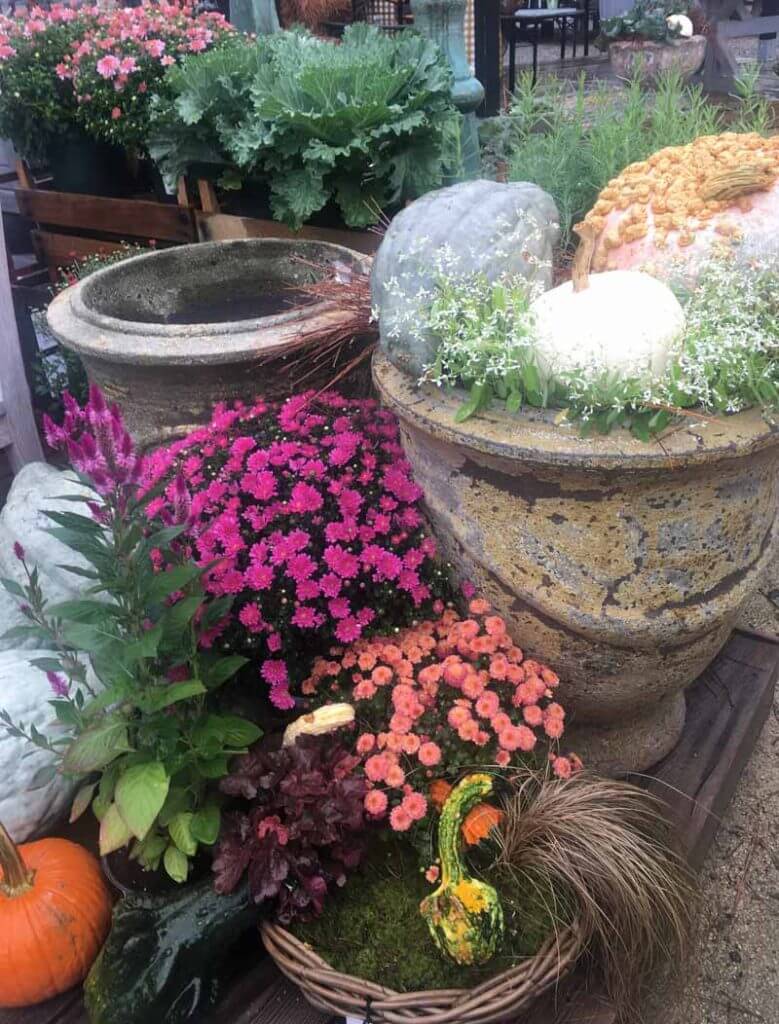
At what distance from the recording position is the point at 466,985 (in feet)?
4.75

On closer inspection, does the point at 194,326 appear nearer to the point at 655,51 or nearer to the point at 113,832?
the point at 113,832

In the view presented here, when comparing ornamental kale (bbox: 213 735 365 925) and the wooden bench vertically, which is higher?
the wooden bench

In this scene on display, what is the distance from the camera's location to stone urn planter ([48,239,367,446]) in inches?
86.0

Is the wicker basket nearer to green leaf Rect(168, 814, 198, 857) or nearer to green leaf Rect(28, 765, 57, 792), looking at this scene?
green leaf Rect(168, 814, 198, 857)

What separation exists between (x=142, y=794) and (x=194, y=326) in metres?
1.24

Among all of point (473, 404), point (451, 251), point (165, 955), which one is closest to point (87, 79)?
point (451, 251)

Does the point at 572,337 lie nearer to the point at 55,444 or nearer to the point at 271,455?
the point at 271,455

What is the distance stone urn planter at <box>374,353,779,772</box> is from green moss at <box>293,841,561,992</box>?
50 centimetres

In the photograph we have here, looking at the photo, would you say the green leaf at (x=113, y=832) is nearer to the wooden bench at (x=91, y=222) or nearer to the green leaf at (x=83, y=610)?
the green leaf at (x=83, y=610)

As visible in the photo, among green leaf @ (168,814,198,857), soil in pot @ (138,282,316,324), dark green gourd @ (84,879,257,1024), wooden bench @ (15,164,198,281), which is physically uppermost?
wooden bench @ (15,164,198,281)

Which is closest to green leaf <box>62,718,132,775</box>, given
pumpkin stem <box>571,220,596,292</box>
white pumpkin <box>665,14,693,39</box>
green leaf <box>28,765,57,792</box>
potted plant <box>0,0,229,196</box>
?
green leaf <box>28,765,57,792</box>

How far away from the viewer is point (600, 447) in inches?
57.0

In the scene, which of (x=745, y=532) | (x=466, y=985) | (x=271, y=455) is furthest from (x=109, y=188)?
(x=466, y=985)

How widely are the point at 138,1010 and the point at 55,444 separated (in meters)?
0.98
